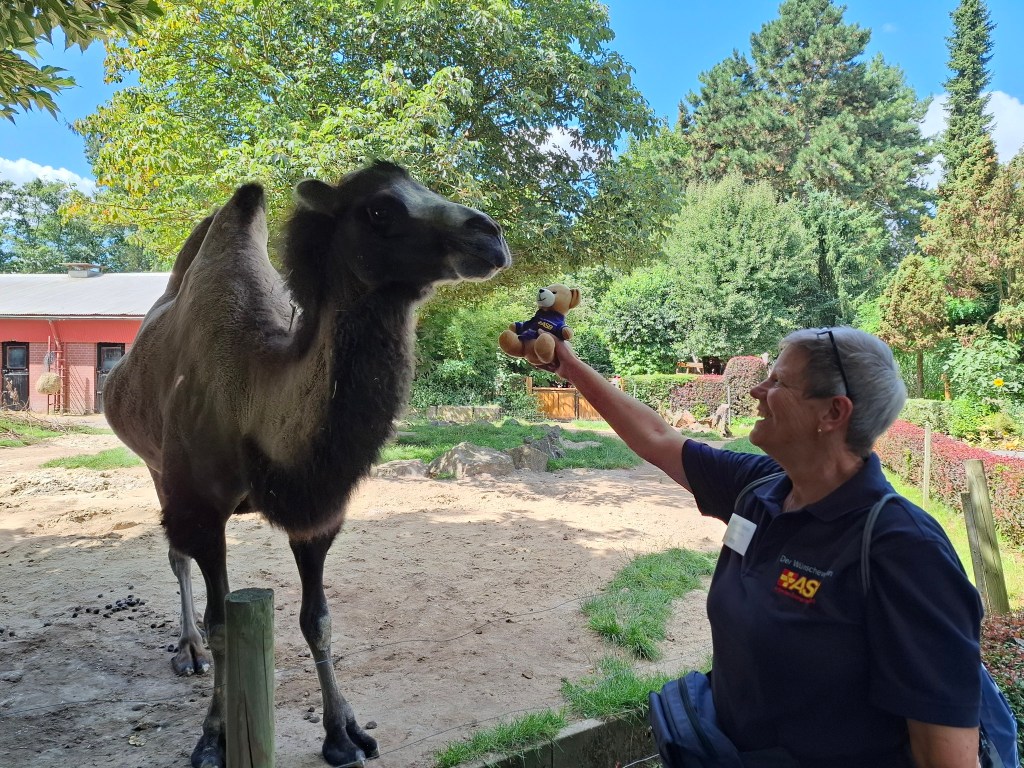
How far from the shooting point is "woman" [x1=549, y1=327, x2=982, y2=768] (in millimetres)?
1314

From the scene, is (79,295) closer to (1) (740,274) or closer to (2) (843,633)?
(1) (740,274)

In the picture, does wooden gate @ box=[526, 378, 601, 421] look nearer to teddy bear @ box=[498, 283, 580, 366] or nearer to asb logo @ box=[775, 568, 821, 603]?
teddy bear @ box=[498, 283, 580, 366]

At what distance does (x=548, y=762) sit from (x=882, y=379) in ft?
8.20

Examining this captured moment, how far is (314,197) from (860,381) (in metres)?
2.20

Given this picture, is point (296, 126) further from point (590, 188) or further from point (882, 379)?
point (882, 379)

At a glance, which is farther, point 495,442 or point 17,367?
point 17,367

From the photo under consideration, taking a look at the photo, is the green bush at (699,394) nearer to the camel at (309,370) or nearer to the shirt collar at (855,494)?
the camel at (309,370)

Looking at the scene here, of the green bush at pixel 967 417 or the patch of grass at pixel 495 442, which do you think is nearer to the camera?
the patch of grass at pixel 495 442

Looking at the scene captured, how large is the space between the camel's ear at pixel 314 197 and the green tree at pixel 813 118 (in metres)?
36.2

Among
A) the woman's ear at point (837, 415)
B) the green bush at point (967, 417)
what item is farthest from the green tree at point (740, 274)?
the woman's ear at point (837, 415)

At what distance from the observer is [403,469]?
10.9 meters

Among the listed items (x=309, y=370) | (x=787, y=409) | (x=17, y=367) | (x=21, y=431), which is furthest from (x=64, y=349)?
(x=787, y=409)

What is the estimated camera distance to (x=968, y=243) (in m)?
18.2

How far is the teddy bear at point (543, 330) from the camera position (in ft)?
8.00
